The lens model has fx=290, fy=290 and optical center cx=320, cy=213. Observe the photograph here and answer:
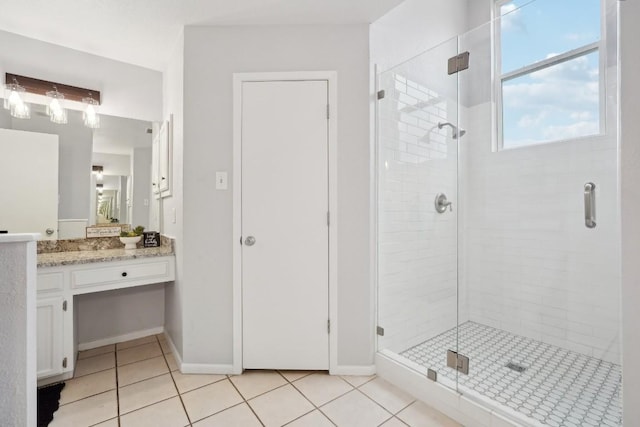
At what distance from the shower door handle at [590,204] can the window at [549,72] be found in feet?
1.30

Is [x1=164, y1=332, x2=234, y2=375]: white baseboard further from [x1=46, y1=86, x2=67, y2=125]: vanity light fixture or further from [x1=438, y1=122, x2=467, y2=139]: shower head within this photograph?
[x1=438, y1=122, x2=467, y2=139]: shower head

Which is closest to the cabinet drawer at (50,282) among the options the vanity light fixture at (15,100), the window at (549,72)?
the vanity light fixture at (15,100)

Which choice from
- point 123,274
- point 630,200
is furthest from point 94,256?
point 630,200

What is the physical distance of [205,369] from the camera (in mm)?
1948

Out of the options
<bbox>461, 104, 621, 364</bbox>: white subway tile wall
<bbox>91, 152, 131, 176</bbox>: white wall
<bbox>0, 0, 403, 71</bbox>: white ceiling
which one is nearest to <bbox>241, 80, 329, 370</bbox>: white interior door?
<bbox>0, 0, 403, 71</bbox>: white ceiling

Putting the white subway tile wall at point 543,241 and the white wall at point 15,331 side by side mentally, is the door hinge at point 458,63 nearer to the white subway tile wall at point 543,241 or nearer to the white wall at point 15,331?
the white subway tile wall at point 543,241

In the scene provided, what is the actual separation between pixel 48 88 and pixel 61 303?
1565mm

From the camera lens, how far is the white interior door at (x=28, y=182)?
77.7 inches

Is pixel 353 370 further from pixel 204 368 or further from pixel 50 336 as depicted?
pixel 50 336

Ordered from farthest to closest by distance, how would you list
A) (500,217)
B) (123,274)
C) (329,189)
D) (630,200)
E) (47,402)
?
(500,217), (123,274), (329,189), (47,402), (630,200)

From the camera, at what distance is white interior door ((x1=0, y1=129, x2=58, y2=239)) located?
197 cm

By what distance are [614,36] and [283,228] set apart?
2236mm

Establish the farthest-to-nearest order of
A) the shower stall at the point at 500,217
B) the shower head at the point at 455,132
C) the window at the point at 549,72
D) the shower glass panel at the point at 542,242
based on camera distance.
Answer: the shower head at the point at 455,132 → the window at the point at 549,72 → the shower stall at the point at 500,217 → the shower glass panel at the point at 542,242

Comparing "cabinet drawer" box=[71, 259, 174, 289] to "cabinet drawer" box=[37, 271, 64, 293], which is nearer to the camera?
"cabinet drawer" box=[37, 271, 64, 293]
